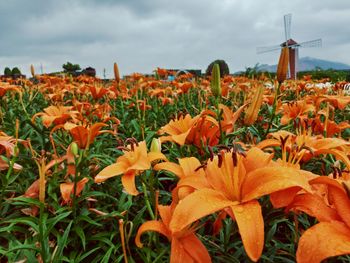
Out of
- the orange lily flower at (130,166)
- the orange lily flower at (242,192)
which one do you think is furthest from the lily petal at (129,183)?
the orange lily flower at (242,192)

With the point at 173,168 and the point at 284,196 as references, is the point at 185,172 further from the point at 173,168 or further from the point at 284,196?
the point at 284,196

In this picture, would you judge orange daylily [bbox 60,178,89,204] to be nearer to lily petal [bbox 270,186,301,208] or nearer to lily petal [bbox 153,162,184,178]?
lily petal [bbox 153,162,184,178]

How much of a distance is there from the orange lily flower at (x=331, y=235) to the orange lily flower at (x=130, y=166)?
49 cm

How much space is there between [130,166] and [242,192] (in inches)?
16.2

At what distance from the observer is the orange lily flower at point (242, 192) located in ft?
2.15

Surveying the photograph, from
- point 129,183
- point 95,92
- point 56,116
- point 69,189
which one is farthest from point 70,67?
point 129,183

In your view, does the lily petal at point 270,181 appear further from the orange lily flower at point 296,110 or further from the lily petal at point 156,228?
the orange lily flower at point 296,110

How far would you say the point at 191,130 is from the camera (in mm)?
1396

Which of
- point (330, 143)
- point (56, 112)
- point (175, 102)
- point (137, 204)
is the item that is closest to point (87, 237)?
point (137, 204)

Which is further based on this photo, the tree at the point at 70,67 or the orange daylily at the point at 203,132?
the tree at the point at 70,67

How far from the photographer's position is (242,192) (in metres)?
0.79

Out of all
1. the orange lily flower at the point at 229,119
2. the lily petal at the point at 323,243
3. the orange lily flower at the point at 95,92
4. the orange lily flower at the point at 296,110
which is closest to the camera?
the lily petal at the point at 323,243

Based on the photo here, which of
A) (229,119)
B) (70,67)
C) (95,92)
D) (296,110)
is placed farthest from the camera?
(70,67)

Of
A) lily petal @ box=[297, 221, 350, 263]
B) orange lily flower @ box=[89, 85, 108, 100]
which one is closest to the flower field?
lily petal @ box=[297, 221, 350, 263]
